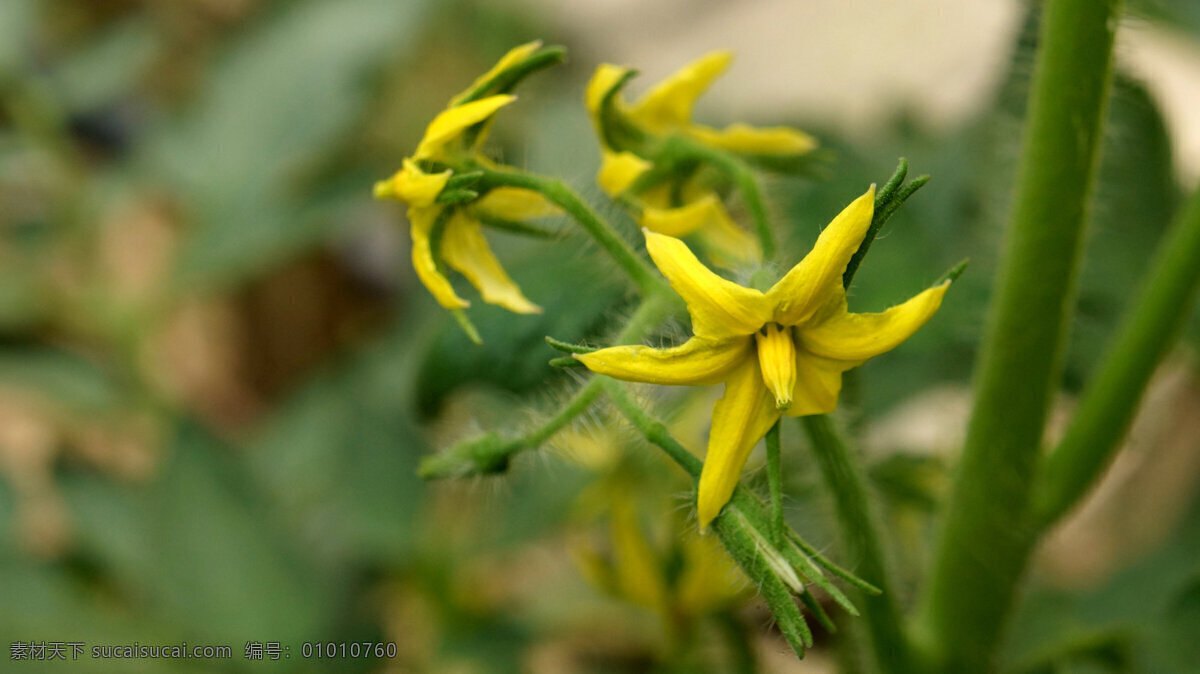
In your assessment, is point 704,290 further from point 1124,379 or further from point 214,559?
point 214,559

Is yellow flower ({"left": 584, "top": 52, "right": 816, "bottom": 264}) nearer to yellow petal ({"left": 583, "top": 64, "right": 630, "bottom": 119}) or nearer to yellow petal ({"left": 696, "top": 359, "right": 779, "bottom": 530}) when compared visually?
yellow petal ({"left": 583, "top": 64, "right": 630, "bottom": 119})

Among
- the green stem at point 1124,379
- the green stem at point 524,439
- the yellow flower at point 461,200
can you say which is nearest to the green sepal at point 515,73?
the yellow flower at point 461,200

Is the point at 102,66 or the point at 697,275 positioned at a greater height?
the point at 697,275

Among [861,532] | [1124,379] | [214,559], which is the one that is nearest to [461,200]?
[861,532]

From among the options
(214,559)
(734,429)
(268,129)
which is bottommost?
(214,559)

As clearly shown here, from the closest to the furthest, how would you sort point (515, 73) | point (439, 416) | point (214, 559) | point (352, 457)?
point (515, 73)
point (439, 416)
point (214, 559)
point (352, 457)

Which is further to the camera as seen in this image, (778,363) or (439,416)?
(439,416)

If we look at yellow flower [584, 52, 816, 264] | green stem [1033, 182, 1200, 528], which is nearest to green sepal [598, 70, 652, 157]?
yellow flower [584, 52, 816, 264]

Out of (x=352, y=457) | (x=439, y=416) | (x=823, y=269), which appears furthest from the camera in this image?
(x=352, y=457)

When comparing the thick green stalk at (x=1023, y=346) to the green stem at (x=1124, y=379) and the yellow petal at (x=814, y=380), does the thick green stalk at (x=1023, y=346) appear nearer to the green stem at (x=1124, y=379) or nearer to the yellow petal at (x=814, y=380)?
the green stem at (x=1124, y=379)
